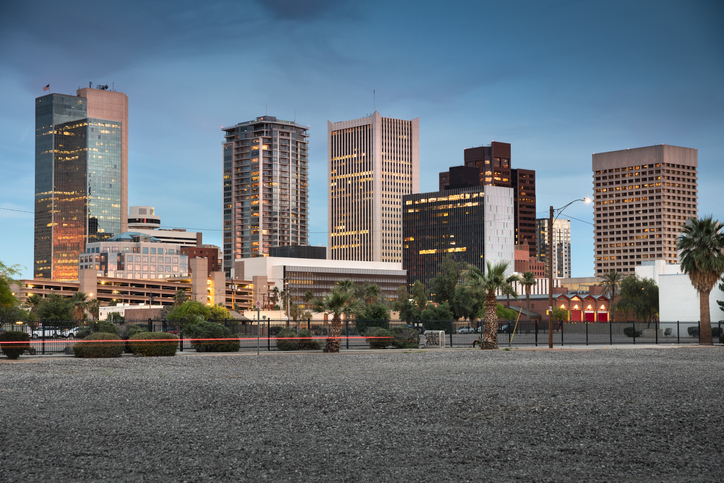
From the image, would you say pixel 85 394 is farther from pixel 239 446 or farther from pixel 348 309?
pixel 348 309

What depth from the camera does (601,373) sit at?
24.8 meters

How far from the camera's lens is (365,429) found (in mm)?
13445

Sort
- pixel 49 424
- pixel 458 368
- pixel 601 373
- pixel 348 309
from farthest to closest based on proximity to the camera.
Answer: pixel 348 309, pixel 458 368, pixel 601 373, pixel 49 424

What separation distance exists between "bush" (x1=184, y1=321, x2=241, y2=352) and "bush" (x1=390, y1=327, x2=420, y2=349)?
1139cm

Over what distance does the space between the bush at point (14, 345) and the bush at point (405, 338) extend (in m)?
23.5

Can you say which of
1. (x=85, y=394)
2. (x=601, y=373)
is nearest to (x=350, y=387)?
(x=85, y=394)

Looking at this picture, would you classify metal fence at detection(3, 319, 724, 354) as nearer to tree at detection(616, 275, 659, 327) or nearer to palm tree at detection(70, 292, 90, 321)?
tree at detection(616, 275, 659, 327)

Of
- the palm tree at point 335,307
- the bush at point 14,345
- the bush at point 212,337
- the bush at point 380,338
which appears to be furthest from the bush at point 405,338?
the bush at point 14,345

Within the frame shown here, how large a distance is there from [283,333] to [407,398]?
102ft

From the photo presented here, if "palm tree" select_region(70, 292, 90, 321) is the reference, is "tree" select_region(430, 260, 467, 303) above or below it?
above

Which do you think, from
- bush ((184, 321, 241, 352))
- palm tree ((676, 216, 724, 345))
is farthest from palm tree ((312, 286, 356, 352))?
palm tree ((676, 216, 724, 345))

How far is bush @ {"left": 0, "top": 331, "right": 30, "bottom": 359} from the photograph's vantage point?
3666 centimetres

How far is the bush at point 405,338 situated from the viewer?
4978 cm

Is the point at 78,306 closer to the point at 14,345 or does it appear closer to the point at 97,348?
the point at 14,345
